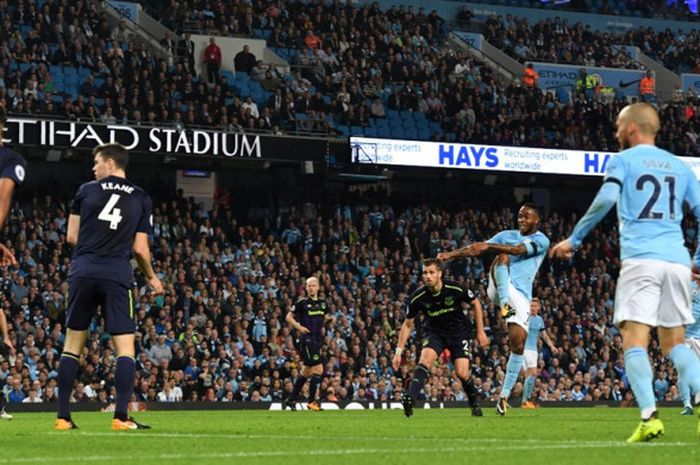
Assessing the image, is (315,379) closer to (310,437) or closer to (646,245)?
(310,437)

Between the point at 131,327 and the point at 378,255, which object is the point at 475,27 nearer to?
the point at 378,255

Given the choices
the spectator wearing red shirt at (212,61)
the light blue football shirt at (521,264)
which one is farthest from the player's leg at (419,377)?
the spectator wearing red shirt at (212,61)

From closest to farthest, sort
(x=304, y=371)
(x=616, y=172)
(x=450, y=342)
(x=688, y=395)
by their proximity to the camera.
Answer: (x=616, y=172) < (x=450, y=342) < (x=688, y=395) < (x=304, y=371)

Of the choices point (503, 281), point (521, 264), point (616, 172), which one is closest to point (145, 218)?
point (616, 172)

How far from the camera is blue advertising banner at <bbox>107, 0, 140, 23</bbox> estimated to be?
38.2 meters

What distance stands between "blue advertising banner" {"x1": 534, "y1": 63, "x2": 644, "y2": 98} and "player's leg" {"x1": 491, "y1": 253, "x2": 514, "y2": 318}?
88.3 feet

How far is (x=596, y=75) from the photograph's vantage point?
45375 mm

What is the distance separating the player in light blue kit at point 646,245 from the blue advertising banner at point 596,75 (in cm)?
3432

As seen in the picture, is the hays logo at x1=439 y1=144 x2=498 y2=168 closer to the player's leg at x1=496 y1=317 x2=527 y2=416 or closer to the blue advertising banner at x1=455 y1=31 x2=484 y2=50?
the blue advertising banner at x1=455 y1=31 x2=484 y2=50

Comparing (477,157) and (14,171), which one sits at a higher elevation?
(477,157)

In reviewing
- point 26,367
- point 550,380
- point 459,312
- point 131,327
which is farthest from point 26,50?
point 131,327

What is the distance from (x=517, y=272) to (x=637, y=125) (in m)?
8.10

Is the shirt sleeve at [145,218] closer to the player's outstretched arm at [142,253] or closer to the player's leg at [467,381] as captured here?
the player's outstretched arm at [142,253]

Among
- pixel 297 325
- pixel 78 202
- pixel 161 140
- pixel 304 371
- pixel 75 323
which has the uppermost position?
pixel 161 140
